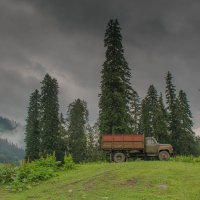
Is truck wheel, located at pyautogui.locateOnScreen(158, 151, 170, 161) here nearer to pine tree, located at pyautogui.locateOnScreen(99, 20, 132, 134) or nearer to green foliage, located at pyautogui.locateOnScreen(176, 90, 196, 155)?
pine tree, located at pyautogui.locateOnScreen(99, 20, 132, 134)

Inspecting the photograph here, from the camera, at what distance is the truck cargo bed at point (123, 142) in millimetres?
29984

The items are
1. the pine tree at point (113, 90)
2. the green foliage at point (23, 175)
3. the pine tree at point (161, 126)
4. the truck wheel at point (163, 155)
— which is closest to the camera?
the green foliage at point (23, 175)

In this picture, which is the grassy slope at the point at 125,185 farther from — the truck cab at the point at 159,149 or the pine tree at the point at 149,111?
the pine tree at the point at 149,111

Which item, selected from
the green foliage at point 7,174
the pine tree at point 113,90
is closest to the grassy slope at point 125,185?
the green foliage at point 7,174

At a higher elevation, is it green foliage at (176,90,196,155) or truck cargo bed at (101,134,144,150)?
green foliage at (176,90,196,155)

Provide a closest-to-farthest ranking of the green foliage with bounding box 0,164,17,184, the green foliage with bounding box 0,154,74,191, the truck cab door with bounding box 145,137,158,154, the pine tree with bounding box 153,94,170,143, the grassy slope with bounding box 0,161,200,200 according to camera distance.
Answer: the grassy slope with bounding box 0,161,200,200 < the green foliage with bounding box 0,154,74,191 < the green foliage with bounding box 0,164,17,184 < the truck cab door with bounding box 145,137,158,154 < the pine tree with bounding box 153,94,170,143

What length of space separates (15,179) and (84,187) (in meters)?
5.02

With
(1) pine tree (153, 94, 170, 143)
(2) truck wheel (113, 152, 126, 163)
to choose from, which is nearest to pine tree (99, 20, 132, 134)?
(2) truck wheel (113, 152, 126, 163)

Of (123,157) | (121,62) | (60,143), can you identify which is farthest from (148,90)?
(123,157)

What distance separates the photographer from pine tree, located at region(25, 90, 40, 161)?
6919cm

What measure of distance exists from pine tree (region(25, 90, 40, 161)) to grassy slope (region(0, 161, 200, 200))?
4691cm

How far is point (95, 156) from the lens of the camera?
269 ft

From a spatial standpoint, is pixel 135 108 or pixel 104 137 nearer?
pixel 104 137

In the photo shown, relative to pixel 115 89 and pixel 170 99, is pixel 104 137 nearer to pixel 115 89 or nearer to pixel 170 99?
pixel 115 89
